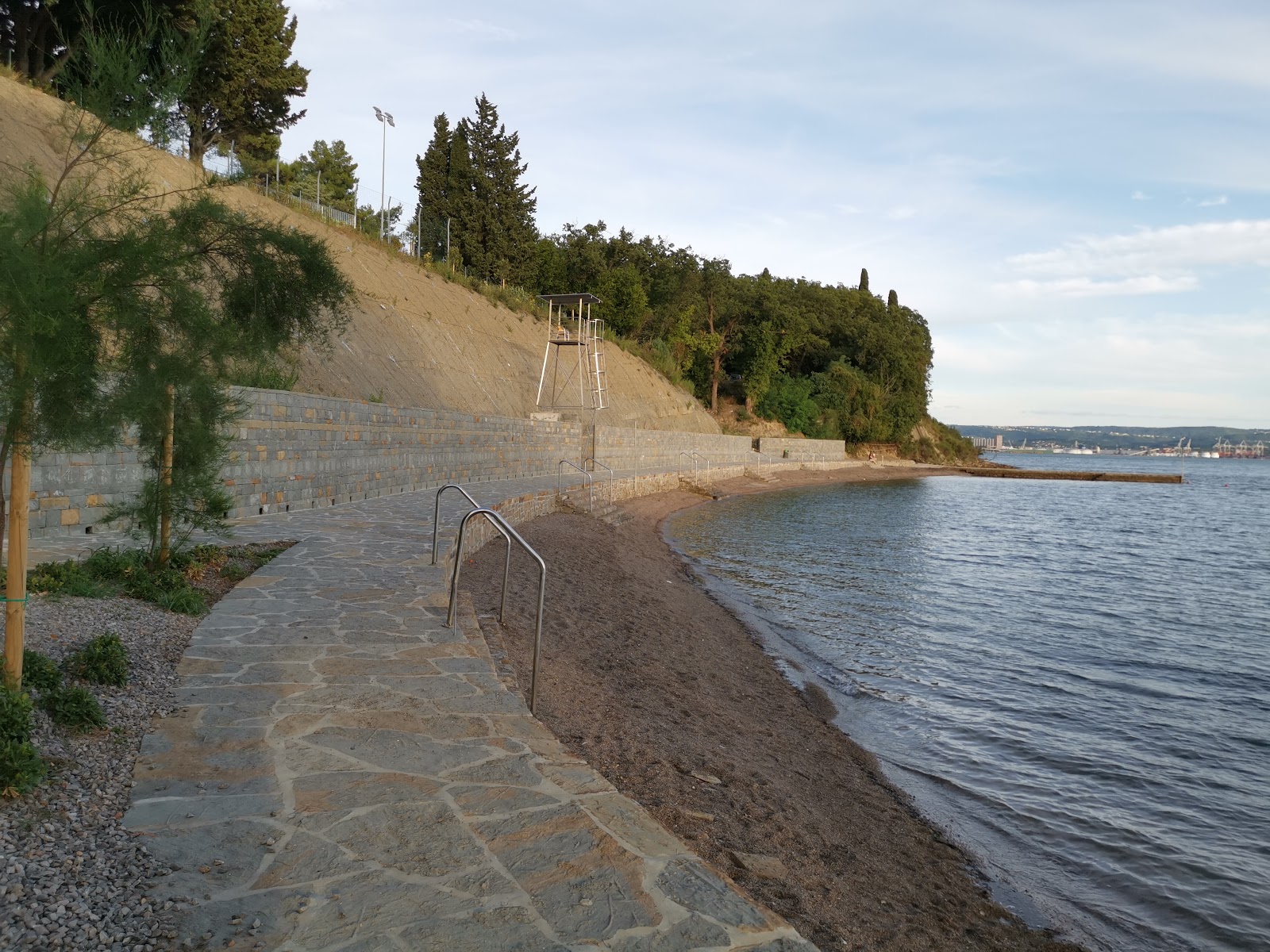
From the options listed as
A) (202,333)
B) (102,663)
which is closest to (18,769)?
(102,663)

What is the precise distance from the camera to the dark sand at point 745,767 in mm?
4809

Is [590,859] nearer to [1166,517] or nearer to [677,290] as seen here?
[1166,517]

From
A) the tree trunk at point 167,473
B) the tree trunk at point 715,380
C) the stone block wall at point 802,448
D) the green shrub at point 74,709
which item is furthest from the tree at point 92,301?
the tree trunk at point 715,380

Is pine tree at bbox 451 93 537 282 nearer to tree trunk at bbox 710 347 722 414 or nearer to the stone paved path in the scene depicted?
tree trunk at bbox 710 347 722 414

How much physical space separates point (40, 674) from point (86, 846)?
170 cm

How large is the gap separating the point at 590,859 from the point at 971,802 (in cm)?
489

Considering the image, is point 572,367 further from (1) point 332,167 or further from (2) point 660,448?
(1) point 332,167

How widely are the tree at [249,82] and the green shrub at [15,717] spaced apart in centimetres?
2732

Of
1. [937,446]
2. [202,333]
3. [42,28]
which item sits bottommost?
[937,446]

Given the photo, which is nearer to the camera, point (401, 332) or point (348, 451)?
point (348, 451)

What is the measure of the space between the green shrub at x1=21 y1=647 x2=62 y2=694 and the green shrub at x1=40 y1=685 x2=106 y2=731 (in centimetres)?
8

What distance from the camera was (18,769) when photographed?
3543mm

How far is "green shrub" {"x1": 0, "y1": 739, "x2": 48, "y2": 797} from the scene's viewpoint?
Answer: 3.51 metres

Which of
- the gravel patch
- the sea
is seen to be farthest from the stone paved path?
the sea
